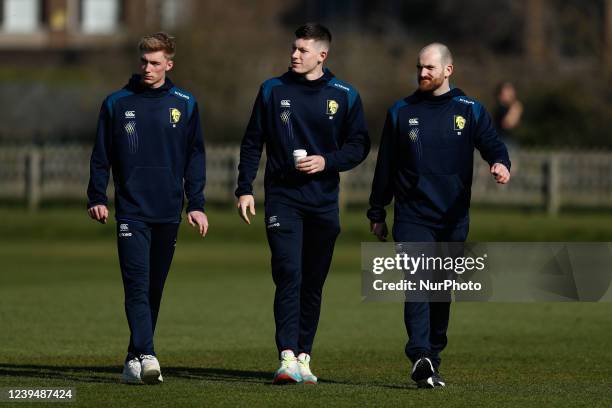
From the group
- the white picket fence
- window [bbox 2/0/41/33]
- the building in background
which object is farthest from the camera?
window [bbox 2/0/41/33]

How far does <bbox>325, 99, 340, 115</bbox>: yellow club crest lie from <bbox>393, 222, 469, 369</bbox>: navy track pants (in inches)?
32.7

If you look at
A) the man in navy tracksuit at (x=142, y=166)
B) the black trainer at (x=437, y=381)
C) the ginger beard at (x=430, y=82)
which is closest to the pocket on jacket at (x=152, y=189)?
the man in navy tracksuit at (x=142, y=166)

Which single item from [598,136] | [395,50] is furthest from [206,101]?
[598,136]

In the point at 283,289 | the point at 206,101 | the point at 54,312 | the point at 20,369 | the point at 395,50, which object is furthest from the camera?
the point at 395,50

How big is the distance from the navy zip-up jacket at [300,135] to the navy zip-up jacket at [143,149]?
431 millimetres

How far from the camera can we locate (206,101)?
130 feet

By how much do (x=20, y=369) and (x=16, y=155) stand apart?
68.3 feet

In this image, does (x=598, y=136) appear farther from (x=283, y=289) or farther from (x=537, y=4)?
(x=283, y=289)

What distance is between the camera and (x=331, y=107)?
1029cm

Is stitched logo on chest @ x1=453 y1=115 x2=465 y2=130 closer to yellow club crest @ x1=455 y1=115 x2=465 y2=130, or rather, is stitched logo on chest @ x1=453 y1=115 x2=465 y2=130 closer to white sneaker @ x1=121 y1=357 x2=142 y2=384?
yellow club crest @ x1=455 y1=115 x2=465 y2=130

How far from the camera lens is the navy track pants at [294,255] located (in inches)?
404

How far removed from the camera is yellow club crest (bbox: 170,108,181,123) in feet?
33.9

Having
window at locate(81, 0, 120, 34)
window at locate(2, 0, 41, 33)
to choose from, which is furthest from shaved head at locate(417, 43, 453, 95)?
window at locate(2, 0, 41, 33)

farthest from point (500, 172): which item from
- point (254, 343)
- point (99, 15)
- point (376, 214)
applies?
point (99, 15)
